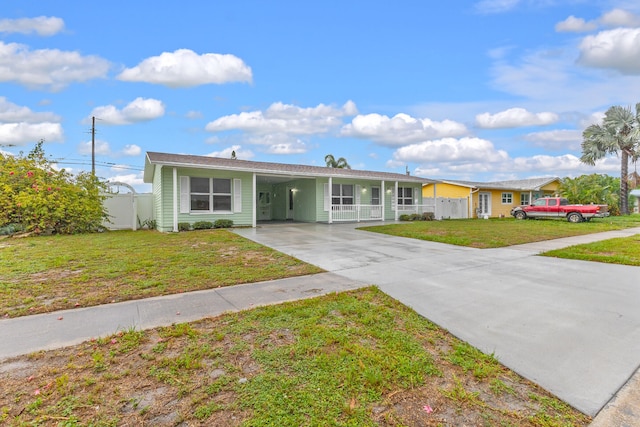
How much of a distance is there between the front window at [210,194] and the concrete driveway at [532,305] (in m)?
8.34

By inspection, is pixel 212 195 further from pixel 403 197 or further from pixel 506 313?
pixel 506 313

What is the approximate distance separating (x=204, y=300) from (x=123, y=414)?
225 cm

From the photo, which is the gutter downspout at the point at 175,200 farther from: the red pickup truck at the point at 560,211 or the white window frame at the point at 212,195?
the red pickup truck at the point at 560,211

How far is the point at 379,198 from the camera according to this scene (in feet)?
67.5

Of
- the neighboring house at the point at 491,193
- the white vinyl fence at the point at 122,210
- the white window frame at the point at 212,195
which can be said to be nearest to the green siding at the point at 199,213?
the white window frame at the point at 212,195

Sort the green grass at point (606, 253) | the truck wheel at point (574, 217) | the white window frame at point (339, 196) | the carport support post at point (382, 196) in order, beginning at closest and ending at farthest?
the green grass at point (606, 253) → the white window frame at point (339, 196) → the truck wheel at point (574, 217) → the carport support post at point (382, 196)

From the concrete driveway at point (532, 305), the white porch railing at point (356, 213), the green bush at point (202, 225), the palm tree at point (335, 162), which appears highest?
the palm tree at point (335, 162)

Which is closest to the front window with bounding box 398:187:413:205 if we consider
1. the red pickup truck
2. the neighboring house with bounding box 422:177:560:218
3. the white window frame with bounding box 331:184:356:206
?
the neighboring house with bounding box 422:177:560:218

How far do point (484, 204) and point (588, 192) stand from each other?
7341 millimetres

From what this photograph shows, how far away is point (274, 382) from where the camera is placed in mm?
2279

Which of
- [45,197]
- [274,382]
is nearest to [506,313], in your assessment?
[274,382]

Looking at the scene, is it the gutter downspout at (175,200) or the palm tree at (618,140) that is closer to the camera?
the gutter downspout at (175,200)

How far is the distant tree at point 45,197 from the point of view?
11758mm

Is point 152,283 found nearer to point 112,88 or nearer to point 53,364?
point 53,364
